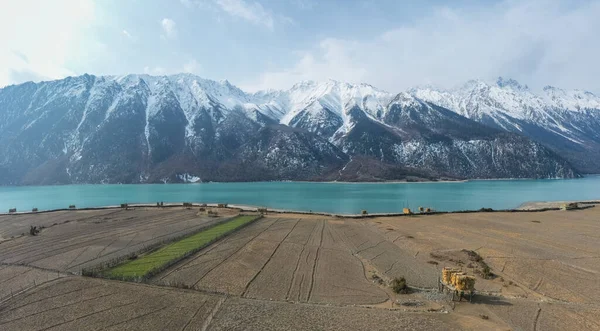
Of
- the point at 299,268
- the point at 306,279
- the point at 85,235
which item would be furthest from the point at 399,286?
the point at 85,235

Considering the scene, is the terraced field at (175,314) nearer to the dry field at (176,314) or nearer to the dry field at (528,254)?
the dry field at (176,314)

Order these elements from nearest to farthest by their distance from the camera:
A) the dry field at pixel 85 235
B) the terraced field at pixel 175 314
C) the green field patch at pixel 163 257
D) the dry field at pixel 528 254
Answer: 1. the terraced field at pixel 175 314
2. the dry field at pixel 528 254
3. the green field patch at pixel 163 257
4. the dry field at pixel 85 235

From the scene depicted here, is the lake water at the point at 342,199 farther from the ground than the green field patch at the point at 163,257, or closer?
farther from the ground

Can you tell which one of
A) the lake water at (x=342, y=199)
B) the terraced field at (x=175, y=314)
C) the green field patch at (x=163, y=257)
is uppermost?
the lake water at (x=342, y=199)

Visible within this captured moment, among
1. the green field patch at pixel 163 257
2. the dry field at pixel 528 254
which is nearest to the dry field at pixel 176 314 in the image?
the green field patch at pixel 163 257

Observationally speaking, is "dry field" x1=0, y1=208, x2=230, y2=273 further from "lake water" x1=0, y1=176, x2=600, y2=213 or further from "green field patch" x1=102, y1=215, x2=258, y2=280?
"lake water" x1=0, y1=176, x2=600, y2=213

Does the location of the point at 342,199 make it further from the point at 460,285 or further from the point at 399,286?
the point at 460,285

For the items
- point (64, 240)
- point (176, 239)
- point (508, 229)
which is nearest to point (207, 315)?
point (176, 239)
